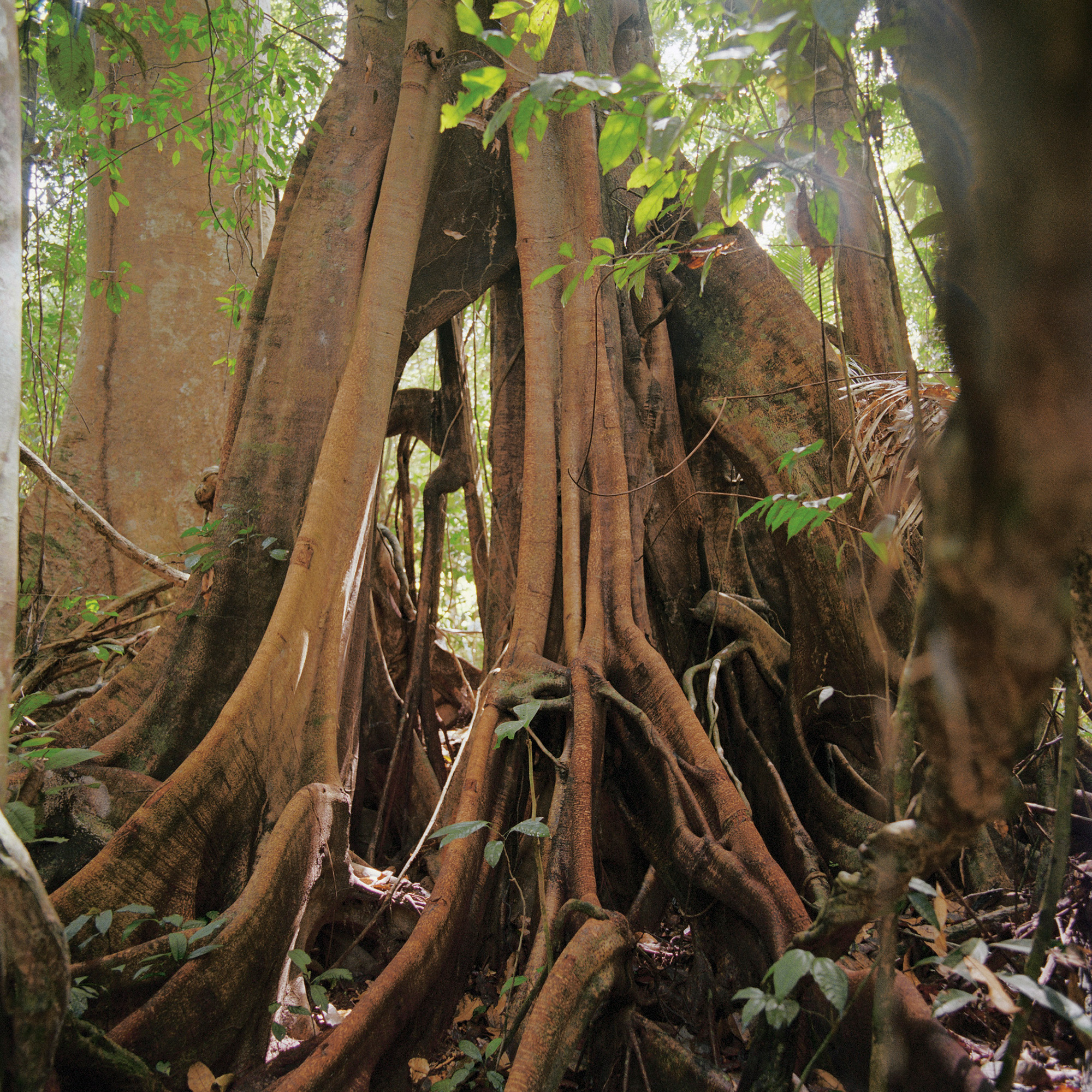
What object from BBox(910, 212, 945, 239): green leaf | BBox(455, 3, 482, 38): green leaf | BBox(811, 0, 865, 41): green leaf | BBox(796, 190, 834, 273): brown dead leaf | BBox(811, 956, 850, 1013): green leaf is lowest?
BBox(811, 956, 850, 1013): green leaf

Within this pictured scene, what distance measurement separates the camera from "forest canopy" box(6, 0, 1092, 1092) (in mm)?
892

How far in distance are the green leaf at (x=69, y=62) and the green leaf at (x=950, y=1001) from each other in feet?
8.50

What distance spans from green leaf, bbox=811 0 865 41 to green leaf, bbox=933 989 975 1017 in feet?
4.89

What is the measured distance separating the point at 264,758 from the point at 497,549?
165 cm

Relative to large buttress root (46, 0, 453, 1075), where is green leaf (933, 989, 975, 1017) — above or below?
below

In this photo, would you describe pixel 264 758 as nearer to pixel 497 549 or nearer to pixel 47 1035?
pixel 47 1035

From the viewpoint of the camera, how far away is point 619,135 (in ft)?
4.40

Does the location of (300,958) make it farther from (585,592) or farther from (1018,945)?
(1018,945)

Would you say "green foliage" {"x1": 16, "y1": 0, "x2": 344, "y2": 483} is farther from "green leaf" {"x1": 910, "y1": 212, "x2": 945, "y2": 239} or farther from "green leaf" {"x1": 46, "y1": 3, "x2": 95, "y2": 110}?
"green leaf" {"x1": 910, "y1": 212, "x2": 945, "y2": 239}

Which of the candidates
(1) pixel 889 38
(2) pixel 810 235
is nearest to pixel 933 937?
(1) pixel 889 38

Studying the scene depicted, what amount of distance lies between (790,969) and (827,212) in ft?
4.70

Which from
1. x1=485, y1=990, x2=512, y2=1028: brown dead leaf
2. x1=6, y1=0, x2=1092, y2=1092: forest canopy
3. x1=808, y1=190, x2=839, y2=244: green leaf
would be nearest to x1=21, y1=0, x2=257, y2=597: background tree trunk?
x1=6, y1=0, x2=1092, y2=1092: forest canopy

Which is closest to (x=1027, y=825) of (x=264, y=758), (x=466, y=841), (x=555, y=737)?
(x=555, y=737)

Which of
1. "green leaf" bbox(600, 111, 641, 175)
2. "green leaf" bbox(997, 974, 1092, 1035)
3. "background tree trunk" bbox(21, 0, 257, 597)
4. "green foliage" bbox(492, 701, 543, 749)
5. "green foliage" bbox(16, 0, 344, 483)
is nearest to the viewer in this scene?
"green leaf" bbox(997, 974, 1092, 1035)
